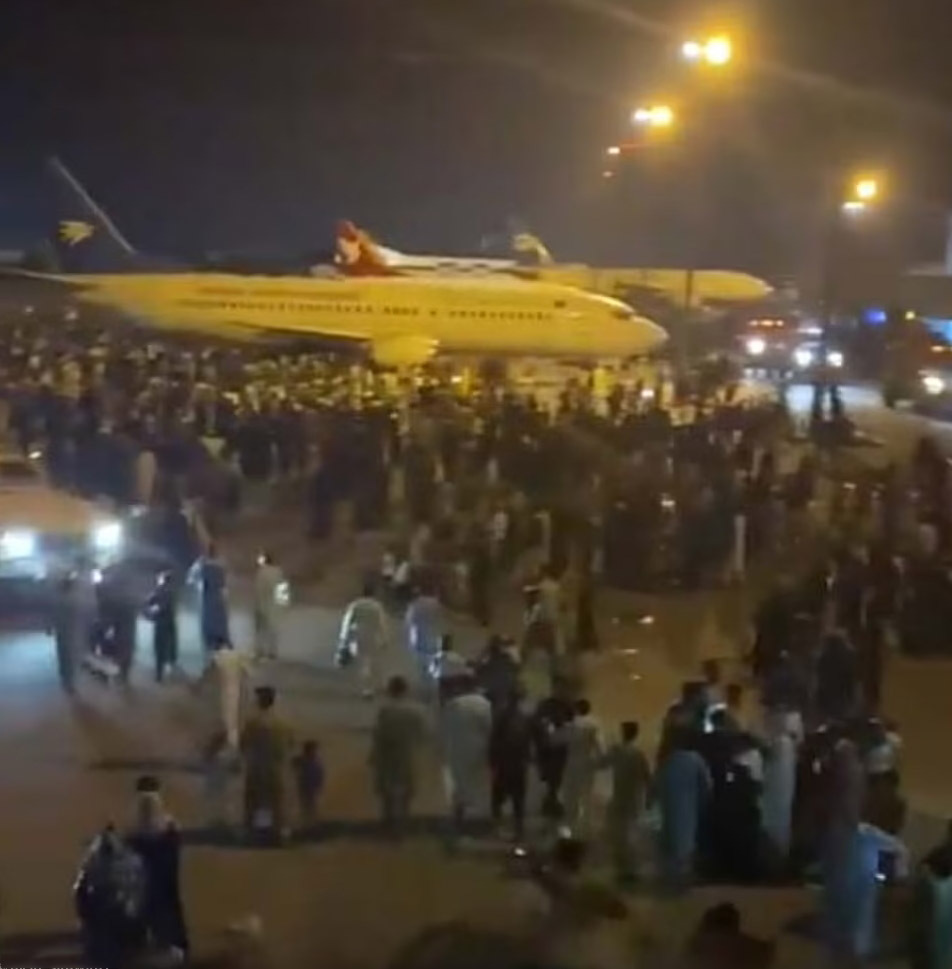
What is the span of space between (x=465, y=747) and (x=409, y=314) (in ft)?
84.9

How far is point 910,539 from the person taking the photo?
14.9 metres

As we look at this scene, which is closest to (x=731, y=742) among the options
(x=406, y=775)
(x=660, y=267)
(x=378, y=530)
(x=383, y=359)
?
(x=406, y=775)

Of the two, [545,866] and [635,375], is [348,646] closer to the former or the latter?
[545,866]

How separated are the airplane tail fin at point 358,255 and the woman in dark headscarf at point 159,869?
32127 millimetres

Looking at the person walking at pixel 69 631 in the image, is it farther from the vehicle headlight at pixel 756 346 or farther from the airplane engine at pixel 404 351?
the vehicle headlight at pixel 756 346

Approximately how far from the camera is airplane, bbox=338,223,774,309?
1460 inches

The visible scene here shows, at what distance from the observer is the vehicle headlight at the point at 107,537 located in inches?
560

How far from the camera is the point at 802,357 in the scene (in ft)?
115

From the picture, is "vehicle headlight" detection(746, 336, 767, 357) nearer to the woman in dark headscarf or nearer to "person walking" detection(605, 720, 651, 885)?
"person walking" detection(605, 720, 651, 885)

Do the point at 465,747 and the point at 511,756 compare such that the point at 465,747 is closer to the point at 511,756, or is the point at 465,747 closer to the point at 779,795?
the point at 511,756

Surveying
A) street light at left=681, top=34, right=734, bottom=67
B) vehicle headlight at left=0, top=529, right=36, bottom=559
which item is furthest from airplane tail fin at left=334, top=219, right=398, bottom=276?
vehicle headlight at left=0, top=529, right=36, bottom=559

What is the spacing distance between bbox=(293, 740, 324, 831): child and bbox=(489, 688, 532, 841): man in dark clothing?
34.7 inches

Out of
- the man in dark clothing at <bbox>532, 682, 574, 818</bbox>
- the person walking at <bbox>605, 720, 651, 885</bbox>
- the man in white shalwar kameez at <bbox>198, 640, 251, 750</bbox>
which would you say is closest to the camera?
the person walking at <bbox>605, 720, 651, 885</bbox>

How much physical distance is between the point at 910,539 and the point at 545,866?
777 cm
